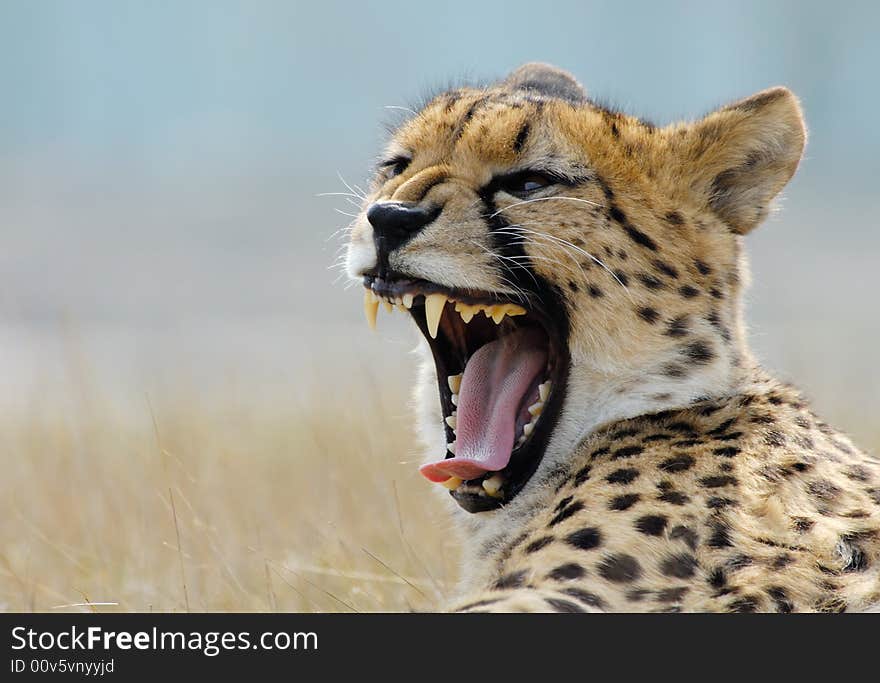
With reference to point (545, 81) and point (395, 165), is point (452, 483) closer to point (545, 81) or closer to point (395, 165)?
point (395, 165)

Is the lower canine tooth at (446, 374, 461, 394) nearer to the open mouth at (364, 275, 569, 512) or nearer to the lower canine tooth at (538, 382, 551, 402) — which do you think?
the open mouth at (364, 275, 569, 512)

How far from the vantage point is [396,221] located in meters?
3.26

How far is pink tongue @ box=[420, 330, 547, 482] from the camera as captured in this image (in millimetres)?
3369

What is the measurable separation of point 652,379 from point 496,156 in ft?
2.23

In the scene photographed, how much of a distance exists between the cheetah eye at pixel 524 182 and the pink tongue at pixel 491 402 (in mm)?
376

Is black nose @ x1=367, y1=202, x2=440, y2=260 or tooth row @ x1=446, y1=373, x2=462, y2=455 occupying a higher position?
black nose @ x1=367, y1=202, x2=440, y2=260

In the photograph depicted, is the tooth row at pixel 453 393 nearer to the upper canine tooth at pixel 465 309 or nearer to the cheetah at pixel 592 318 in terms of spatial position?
the cheetah at pixel 592 318

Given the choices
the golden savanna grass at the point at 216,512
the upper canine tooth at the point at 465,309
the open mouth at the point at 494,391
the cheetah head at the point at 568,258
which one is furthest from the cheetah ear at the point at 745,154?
the golden savanna grass at the point at 216,512

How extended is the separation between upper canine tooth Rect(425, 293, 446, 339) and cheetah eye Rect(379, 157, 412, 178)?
1.78ft

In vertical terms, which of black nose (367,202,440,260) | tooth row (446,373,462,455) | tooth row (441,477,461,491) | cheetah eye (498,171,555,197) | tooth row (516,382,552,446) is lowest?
tooth row (441,477,461,491)

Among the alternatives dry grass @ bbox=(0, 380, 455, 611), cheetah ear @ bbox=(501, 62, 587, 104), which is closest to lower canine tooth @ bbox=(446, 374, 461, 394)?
dry grass @ bbox=(0, 380, 455, 611)
